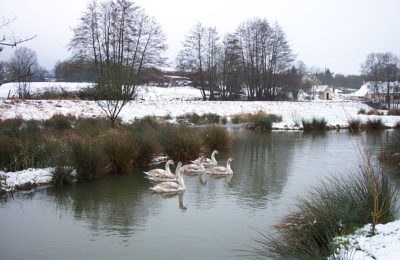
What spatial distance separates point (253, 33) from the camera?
179ft

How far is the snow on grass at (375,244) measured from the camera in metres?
5.54

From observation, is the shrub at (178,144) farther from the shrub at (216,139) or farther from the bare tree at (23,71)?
the bare tree at (23,71)

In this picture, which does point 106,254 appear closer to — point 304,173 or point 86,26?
point 304,173

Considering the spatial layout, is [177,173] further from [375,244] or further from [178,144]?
[375,244]

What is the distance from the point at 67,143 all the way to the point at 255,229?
7.32 m

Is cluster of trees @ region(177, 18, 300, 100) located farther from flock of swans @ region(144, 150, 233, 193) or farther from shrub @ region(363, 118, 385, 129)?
flock of swans @ region(144, 150, 233, 193)

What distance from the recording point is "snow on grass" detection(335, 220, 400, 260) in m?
5.54

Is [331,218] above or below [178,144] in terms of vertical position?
below

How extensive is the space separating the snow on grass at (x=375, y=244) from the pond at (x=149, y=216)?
125 centimetres

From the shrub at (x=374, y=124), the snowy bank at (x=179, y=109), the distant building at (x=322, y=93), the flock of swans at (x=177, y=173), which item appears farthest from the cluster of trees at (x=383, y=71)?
the flock of swans at (x=177, y=173)

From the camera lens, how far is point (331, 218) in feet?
22.0

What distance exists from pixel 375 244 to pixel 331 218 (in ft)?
2.87

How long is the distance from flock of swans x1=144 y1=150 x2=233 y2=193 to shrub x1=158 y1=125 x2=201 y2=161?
134 cm

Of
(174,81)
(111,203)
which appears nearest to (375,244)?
(111,203)
